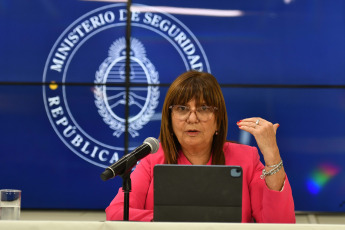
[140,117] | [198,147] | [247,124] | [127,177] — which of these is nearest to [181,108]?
[198,147]

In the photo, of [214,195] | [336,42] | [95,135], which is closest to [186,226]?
[214,195]

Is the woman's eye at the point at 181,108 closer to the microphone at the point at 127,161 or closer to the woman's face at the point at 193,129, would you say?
the woman's face at the point at 193,129

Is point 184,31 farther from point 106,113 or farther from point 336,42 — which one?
point 336,42

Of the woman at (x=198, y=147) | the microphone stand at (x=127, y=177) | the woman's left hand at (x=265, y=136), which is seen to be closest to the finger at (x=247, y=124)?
the woman's left hand at (x=265, y=136)

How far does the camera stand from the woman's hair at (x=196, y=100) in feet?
6.29

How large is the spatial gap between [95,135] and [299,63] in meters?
1.56

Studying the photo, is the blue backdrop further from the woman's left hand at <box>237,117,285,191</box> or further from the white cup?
the white cup

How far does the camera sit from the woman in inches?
73.2

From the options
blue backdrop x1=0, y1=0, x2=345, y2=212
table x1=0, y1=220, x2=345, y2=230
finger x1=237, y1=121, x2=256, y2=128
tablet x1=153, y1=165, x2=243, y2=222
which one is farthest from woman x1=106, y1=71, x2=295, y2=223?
blue backdrop x1=0, y1=0, x2=345, y2=212

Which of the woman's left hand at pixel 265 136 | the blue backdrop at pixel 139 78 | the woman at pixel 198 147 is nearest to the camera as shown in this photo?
the woman's left hand at pixel 265 136

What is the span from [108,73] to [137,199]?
194 centimetres

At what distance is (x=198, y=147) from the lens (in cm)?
200

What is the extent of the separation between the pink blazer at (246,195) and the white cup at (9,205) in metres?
0.35

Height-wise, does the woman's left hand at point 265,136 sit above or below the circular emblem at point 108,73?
below
